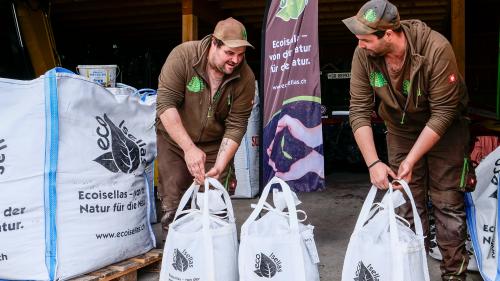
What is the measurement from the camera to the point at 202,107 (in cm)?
275

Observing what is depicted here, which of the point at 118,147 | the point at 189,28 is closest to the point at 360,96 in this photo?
the point at 118,147

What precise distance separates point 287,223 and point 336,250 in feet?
5.10

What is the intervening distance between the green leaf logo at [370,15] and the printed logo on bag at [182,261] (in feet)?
4.25

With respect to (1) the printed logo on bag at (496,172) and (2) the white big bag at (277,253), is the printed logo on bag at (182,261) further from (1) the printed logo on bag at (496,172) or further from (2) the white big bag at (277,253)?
(1) the printed logo on bag at (496,172)

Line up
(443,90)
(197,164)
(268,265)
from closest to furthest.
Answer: (268,265) < (443,90) < (197,164)

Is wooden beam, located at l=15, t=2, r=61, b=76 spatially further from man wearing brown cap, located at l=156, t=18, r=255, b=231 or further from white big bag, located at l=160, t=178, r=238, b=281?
white big bag, located at l=160, t=178, r=238, b=281

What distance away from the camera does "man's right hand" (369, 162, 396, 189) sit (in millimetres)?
2246

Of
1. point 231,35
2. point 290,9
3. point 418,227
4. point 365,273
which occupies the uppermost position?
point 290,9

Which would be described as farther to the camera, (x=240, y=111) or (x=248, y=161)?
(x=248, y=161)

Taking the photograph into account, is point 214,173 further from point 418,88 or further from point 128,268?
point 418,88

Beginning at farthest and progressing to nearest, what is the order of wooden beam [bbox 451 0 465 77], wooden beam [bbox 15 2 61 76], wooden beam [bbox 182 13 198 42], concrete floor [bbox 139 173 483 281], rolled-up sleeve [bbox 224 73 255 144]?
wooden beam [bbox 15 2 61 76], wooden beam [bbox 182 13 198 42], wooden beam [bbox 451 0 465 77], concrete floor [bbox 139 173 483 281], rolled-up sleeve [bbox 224 73 255 144]

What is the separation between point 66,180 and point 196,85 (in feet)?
2.75

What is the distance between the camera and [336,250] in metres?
3.61

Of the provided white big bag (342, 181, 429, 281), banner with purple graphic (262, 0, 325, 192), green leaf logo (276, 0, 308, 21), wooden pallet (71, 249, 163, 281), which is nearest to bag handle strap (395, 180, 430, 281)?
white big bag (342, 181, 429, 281)
